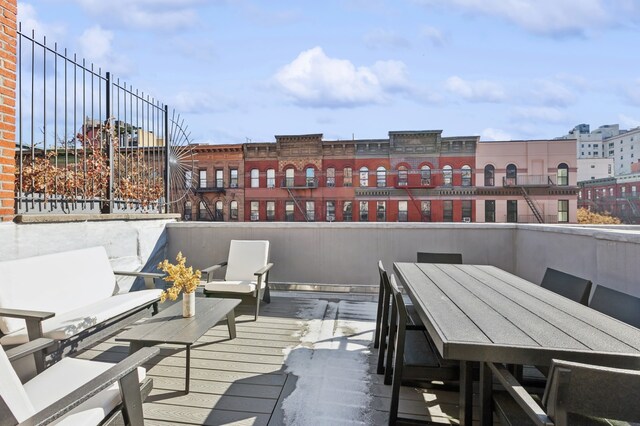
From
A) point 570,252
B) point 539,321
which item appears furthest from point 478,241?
point 539,321

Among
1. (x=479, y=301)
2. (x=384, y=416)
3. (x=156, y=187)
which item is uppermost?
(x=156, y=187)

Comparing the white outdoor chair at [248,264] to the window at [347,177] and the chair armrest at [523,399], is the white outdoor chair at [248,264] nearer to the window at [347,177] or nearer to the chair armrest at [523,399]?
the chair armrest at [523,399]

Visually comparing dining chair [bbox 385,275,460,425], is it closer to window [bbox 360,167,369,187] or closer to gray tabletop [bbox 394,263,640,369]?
gray tabletop [bbox 394,263,640,369]

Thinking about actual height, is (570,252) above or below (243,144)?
below

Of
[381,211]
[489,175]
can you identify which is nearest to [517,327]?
[381,211]

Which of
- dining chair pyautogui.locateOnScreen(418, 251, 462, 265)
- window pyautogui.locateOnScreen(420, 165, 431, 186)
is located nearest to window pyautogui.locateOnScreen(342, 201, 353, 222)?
window pyautogui.locateOnScreen(420, 165, 431, 186)

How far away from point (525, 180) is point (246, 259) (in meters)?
22.9

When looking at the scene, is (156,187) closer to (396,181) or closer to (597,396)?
(597,396)

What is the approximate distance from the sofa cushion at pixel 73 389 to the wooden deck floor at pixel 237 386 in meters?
0.57

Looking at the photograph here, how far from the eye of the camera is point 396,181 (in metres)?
22.2

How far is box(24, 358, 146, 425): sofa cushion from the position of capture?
1.40m

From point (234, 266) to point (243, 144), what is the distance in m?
19.3

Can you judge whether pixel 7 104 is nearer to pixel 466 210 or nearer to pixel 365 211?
pixel 365 211

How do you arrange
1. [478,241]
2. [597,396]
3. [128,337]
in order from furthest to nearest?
[478,241]
[128,337]
[597,396]
